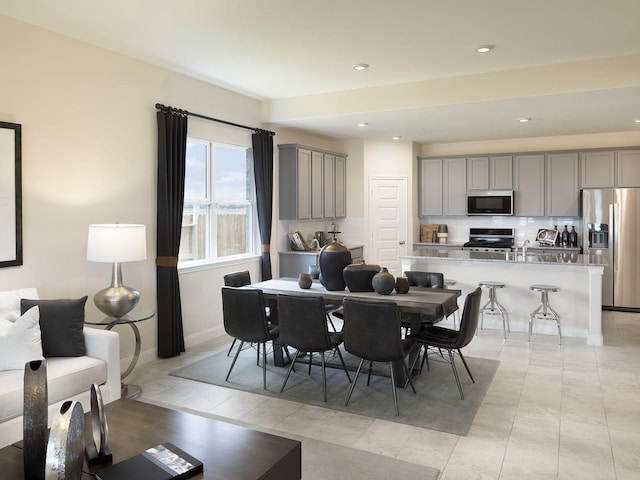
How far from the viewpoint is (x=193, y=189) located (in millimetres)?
5594

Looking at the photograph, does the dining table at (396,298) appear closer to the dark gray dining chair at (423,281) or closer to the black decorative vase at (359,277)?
the black decorative vase at (359,277)

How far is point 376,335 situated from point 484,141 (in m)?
5.79

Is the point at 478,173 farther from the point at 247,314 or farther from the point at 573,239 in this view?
the point at 247,314

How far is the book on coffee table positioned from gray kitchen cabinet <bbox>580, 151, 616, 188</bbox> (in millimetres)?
7320

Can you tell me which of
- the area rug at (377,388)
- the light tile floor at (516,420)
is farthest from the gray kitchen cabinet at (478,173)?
the area rug at (377,388)

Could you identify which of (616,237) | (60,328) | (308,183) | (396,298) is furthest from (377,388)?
(616,237)

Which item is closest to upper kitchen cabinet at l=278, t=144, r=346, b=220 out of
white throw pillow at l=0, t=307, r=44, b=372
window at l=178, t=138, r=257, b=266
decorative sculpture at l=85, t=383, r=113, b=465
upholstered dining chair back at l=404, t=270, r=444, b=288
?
window at l=178, t=138, r=257, b=266

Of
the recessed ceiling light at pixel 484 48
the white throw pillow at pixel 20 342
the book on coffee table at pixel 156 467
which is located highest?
the recessed ceiling light at pixel 484 48

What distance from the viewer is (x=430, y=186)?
8.62 metres

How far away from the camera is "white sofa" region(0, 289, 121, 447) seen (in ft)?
9.38

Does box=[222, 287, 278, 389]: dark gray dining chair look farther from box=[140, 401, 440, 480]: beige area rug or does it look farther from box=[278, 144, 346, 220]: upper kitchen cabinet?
box=[278, 144, 346, 220]: upper kitchen cabinet

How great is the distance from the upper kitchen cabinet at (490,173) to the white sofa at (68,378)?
644 centimetres

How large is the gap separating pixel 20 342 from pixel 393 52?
372cm

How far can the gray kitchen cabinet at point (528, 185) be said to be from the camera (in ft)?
25.8
